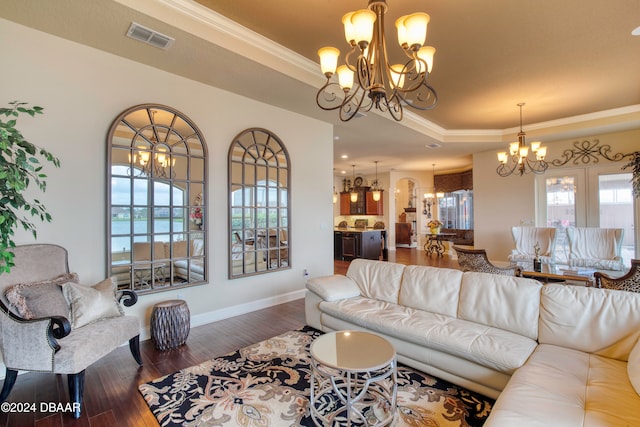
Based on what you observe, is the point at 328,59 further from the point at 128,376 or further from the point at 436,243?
the point at 436,243

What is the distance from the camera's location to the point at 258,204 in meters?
4.45

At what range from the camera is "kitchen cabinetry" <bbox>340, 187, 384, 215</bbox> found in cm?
1159

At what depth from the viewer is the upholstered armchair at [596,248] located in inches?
189

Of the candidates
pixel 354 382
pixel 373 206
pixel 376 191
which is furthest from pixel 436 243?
A: pixel 354 382

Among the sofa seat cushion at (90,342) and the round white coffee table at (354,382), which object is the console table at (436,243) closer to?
the round white coffee table at (354,382)

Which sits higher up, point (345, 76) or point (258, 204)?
point (345, 76)

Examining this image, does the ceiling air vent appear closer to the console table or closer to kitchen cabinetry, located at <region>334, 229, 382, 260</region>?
kitchen cabinetry, located at <region>334, 229, 382, 260</region>

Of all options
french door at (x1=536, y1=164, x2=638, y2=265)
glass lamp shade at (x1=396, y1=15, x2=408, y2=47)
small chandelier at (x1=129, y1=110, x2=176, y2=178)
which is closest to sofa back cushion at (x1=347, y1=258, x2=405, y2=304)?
glass lamp shade at (x1=396, y1=15, x2=408, y2=47)

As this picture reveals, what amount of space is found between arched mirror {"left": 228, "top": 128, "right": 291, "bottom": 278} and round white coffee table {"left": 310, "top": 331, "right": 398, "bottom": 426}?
230 centimetres

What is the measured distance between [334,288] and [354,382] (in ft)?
4.05

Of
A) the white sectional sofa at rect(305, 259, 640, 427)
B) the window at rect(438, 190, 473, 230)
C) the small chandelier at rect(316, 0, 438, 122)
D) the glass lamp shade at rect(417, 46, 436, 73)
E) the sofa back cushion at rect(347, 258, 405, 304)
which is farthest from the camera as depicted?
the window at rect(438, 190, 473, 230)

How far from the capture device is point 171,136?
3.60 m

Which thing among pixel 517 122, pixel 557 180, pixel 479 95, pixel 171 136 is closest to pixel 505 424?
pixel 171 136

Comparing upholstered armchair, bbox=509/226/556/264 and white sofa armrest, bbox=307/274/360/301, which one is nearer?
white sofa armrest, bbox=307/274/360/301
